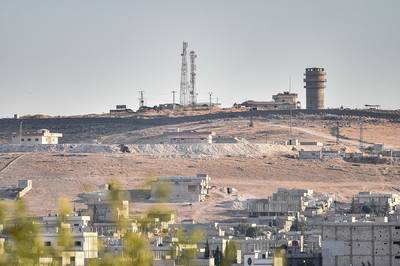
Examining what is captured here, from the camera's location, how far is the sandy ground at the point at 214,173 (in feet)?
242

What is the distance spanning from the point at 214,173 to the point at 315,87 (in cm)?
4091

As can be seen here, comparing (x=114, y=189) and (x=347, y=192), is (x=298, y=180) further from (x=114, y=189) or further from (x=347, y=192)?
(x=114, y=189)

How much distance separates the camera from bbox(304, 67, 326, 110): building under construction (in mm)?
118938

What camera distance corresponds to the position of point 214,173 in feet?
260

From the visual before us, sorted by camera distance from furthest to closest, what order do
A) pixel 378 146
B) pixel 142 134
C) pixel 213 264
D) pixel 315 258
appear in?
pixel 142 134, pixel 378 146, pixel 315 258, pixel 213 264

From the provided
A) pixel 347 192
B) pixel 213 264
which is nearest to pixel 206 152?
pixel 347 192

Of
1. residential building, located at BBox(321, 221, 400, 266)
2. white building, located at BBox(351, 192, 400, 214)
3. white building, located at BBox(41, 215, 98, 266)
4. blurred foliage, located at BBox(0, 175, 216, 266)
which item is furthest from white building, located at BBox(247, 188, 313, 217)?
blurred foliage, located at BBox(0, 175, 216, 266)

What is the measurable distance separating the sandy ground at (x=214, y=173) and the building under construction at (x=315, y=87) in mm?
35383

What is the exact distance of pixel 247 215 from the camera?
63.5 m

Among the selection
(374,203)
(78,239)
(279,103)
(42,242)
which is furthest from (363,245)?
(279,103)

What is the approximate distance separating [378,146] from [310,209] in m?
30.3

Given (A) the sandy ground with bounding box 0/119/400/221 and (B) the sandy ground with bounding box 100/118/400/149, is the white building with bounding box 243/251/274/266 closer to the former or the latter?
(A) the sandy ground with bounding box 0/119/400/221

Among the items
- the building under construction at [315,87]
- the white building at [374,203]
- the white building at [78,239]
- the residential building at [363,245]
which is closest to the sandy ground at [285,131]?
the building under construction at [315,87]

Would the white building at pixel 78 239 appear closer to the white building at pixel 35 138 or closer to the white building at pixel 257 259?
the white building at pixel 257 259
